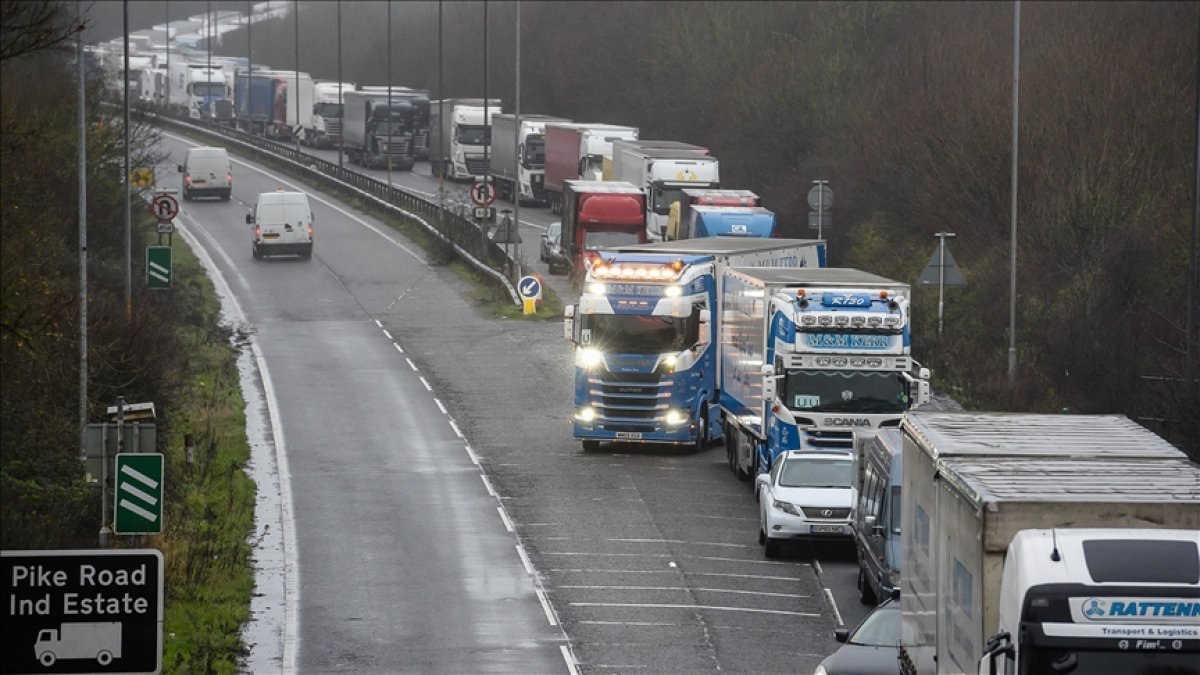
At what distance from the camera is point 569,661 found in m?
23.0

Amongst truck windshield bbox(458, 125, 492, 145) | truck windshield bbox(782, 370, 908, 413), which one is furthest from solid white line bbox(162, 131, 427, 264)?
truck windshield bbox(782, 370, 908, 413)

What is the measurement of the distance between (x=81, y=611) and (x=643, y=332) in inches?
1094

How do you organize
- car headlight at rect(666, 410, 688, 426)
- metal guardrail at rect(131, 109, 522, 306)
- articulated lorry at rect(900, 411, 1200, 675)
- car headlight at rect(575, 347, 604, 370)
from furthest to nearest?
metal guardrail at rect(131, 109, 522, 306), car headlight at rect(666, 410, 688, 426), car headlight at rect(575, 347, 604, 370), articulated lorry at rect(900, 411, 1200, 675)

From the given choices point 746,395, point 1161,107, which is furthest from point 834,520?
point 1161,107

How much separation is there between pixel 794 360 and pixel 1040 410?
613 cm

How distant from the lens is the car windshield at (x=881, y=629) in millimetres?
19750

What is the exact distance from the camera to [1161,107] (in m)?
47.5

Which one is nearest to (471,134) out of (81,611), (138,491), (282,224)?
(282,224)

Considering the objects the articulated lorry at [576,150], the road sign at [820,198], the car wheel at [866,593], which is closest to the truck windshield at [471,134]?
the articulated lorry at [576,150]

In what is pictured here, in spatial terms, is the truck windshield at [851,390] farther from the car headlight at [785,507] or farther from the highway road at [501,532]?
the car headlight at [785,507]

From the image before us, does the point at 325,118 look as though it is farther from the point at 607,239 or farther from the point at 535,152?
the point at 607,239

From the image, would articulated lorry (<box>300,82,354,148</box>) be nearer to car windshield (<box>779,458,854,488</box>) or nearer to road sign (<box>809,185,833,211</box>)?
road sign (<box>809,185,833,211</box>)

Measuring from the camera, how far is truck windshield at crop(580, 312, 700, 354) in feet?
117

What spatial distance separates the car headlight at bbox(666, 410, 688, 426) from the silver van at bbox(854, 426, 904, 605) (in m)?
9.07
